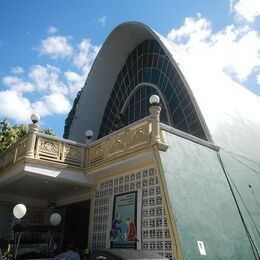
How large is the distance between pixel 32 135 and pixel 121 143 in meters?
2.54

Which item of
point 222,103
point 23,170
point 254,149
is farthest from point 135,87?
point 23,170

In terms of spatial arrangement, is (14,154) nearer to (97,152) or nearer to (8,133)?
(97,152)

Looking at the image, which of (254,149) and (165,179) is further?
(254,149)

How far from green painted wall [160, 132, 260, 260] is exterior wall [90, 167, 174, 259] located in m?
0.57

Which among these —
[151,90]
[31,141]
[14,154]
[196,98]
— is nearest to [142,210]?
[31,141]

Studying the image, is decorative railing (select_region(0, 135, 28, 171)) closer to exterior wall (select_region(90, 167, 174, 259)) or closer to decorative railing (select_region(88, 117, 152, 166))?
A: decorative railing (select_region(88, 117, 152, 166))

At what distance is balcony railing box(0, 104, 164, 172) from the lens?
8060 mm

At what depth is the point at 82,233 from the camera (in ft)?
40.3

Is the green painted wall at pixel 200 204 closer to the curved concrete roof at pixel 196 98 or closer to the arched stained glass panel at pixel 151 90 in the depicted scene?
the curved concrete roof at pixel 196 98

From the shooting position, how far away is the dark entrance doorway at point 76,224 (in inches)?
481

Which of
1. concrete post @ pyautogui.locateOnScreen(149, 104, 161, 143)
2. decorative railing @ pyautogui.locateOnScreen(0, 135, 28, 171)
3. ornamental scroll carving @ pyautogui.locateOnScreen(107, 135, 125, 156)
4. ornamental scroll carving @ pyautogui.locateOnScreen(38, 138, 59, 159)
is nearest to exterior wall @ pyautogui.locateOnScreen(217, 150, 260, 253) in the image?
concrete post @ pyautogui.locateOnScreen(149, 104, 161, 143)

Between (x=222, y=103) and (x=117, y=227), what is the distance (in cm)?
599

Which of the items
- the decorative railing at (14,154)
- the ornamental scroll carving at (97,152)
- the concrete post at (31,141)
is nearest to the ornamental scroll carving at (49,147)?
the concrete post at (31,141)

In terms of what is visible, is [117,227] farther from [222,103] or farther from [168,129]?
[222,103]
